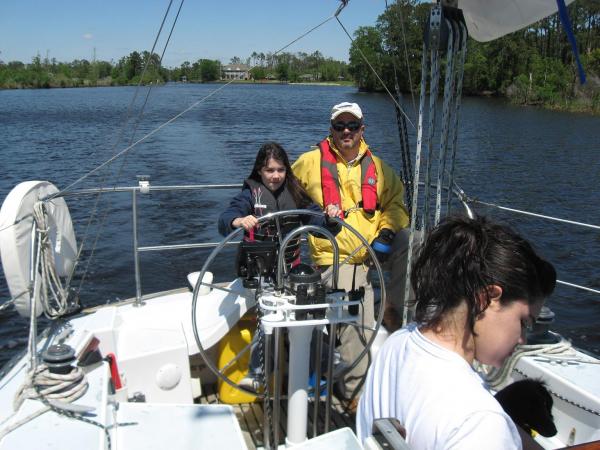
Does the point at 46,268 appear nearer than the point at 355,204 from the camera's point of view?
Yes

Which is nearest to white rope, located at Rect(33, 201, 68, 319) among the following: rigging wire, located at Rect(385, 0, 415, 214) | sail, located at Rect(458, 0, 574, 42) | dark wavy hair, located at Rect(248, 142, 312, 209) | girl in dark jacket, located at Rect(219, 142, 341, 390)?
girl in dark jacket, located at Rect(219, 142, 341, 390)

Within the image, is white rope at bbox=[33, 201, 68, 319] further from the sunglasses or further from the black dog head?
the black dog head

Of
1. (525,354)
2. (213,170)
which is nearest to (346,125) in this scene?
(525,354)

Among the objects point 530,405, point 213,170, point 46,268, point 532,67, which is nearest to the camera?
point 530,405

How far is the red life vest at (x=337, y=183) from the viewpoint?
10.1ft

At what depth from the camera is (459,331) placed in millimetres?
1049

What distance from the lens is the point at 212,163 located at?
55.0 feet

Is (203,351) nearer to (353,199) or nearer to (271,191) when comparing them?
(271,191)

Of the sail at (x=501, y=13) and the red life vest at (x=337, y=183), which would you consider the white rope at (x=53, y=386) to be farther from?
the sail at (x=501, y=13)

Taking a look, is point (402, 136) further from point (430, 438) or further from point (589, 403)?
point (430, 438)

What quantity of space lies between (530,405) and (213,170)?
1472cm

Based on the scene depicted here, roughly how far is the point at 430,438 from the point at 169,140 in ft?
68.1

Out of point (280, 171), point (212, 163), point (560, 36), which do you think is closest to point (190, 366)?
point (280, 171)

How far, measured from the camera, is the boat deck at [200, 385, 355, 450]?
2.72 metres
